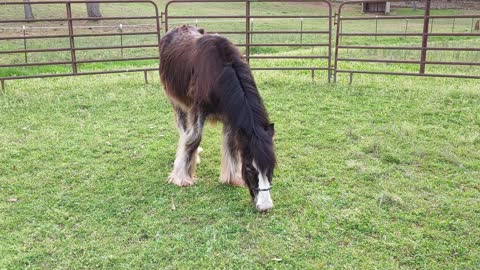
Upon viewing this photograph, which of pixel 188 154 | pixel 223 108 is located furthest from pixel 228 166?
pixel 223 108

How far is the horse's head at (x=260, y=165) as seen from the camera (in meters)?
3.28

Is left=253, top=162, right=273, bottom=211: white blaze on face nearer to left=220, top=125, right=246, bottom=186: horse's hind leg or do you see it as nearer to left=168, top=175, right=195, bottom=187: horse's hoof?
left=220, top=125, right=246, bottom=186: horse's hind leg

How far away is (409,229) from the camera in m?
3.29

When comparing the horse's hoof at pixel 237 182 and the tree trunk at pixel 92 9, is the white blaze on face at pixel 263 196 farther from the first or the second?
the tree trunk at pixel 92 9

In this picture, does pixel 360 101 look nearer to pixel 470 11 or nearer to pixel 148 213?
pixel 148 213

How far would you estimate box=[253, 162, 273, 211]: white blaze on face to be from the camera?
10.9 ft

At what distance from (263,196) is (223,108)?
0.87 m

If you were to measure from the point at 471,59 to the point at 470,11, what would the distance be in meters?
24.5

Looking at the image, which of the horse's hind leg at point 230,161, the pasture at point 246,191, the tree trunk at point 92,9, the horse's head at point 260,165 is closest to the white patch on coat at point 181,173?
the pasture at point 246,191

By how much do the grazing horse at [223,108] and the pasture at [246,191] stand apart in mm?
273

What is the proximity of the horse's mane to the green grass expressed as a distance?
0.64m

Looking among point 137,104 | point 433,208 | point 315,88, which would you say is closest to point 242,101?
point 433,208

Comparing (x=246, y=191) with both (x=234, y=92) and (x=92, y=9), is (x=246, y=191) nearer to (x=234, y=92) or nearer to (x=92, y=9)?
(x=234, y=92)

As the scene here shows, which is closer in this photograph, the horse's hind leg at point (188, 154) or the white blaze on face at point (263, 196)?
the white blaze on face at point (263, 196)
